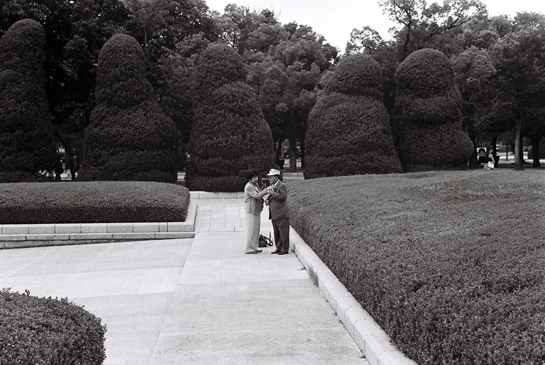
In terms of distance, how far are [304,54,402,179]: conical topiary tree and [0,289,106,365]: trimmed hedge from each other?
17.0 metres

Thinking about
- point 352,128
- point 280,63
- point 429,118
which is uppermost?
point 280,63

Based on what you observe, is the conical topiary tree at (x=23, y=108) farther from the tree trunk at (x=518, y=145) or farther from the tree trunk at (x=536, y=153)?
the tree trunk at (x=536, y=153)

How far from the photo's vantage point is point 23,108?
20172 mm

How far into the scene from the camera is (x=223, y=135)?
66.8 feet

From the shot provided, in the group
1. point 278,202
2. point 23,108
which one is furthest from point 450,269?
point 23,108

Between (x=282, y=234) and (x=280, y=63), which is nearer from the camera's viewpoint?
(x=282, y=234)

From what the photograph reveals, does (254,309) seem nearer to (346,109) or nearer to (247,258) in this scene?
(247,258)

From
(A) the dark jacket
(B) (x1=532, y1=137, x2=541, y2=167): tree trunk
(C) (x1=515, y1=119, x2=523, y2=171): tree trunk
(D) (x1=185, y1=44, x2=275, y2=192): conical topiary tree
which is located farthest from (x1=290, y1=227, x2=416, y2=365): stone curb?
(B) (x1=532, y1=137, x2=541, y2=167): tree trunk

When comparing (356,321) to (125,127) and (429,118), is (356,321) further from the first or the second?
(429,118)

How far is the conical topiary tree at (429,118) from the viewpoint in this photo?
20938 mm

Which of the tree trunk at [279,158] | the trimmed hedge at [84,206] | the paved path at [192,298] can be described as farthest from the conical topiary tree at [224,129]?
the tree trunk at [279,158]

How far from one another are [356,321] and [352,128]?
51.6 ft

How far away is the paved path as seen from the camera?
5184 millimetres

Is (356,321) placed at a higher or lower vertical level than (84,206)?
lower
